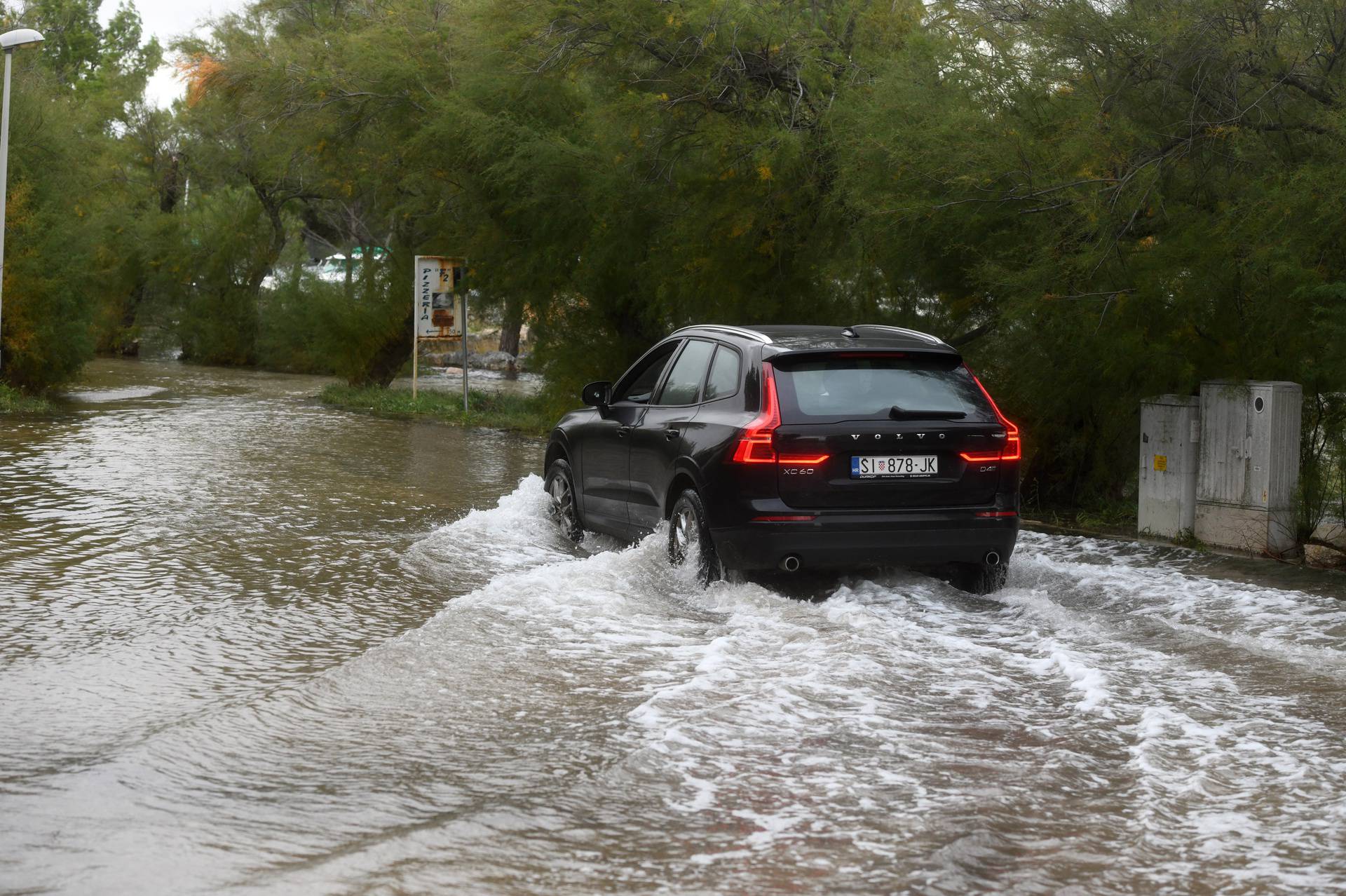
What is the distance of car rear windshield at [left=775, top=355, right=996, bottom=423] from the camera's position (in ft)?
28.9

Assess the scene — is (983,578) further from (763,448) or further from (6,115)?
(6,115)

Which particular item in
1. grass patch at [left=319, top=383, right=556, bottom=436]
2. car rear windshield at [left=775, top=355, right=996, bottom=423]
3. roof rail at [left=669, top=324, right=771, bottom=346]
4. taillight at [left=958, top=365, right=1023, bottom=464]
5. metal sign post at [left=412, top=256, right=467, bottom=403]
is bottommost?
grass patch at [left=319, top=383, right=556, bottom=436]

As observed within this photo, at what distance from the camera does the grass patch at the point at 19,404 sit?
22.8m

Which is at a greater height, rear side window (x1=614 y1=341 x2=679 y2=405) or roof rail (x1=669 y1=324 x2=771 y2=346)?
roof rail (x1=669 y1=324 x2=771 y2=346)

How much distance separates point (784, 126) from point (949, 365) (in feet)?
21.0

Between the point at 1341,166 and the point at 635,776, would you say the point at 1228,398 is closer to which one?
the point at 1341,166

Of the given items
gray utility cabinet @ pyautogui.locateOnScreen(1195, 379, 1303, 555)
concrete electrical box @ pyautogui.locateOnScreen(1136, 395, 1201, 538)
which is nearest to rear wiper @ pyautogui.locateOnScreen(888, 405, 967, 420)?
gray utility cabinet @ pyautogui.locateOnScreen(1195, 379, 1303, 555)

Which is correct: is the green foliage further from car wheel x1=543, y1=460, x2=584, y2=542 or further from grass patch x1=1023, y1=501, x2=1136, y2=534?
grass patch x1=1023, y1=501, x2=1136, y2=534

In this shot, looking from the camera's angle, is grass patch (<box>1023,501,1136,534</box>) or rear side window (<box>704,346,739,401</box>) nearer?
rear side window (<box>704,346,739,401</box>)

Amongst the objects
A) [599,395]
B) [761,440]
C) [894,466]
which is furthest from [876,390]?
[599,395]

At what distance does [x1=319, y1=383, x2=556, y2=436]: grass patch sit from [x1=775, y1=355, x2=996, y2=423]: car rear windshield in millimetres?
12766

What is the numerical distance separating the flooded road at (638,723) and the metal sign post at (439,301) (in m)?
13.5

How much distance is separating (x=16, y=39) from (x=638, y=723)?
1957 cm

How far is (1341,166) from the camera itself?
966cm
